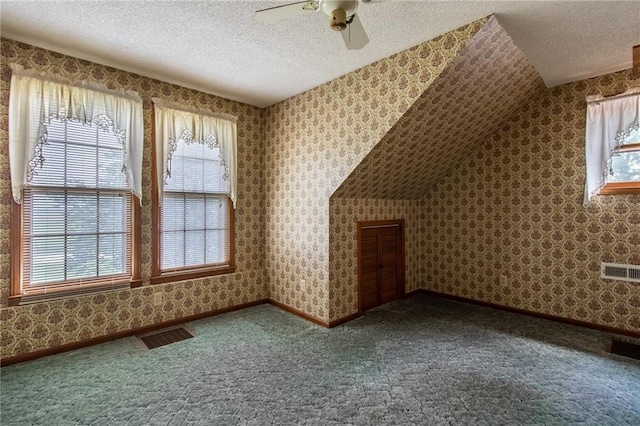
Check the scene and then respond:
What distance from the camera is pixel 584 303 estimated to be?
12.1 feet

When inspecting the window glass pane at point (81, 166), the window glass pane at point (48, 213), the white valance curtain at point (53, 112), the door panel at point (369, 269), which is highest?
the white valance curtain at point (53, 112)

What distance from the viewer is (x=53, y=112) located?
2.92 meters

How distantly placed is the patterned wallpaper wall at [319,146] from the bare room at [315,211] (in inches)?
1.2

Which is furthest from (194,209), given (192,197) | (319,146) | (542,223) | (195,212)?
(542,223)

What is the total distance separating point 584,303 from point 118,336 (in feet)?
17.5

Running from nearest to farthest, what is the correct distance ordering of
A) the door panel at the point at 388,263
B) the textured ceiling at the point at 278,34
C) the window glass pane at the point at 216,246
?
the textured ceiling at the point at 278,34 < the window glass pane at the point at 216,246 < the door panel at the point at 388,263

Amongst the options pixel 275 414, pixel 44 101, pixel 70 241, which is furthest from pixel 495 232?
pixel 44 101

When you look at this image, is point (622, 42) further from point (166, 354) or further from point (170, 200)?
point (166, 354)

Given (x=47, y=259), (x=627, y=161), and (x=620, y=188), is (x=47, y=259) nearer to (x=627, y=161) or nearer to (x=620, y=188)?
(x=620, y=188)

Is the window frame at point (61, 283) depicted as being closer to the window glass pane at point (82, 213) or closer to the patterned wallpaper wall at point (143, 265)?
the patterned wallpaper wall at point (143, 265)

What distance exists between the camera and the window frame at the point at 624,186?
Answer: 3.39 m

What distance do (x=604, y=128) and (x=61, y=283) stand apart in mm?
5994

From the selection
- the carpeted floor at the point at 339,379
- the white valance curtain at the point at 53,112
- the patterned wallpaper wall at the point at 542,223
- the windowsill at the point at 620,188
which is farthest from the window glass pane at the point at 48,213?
the windowsill at the point at 620,188

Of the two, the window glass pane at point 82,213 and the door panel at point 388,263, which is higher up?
the window glass pane at point 82,213
